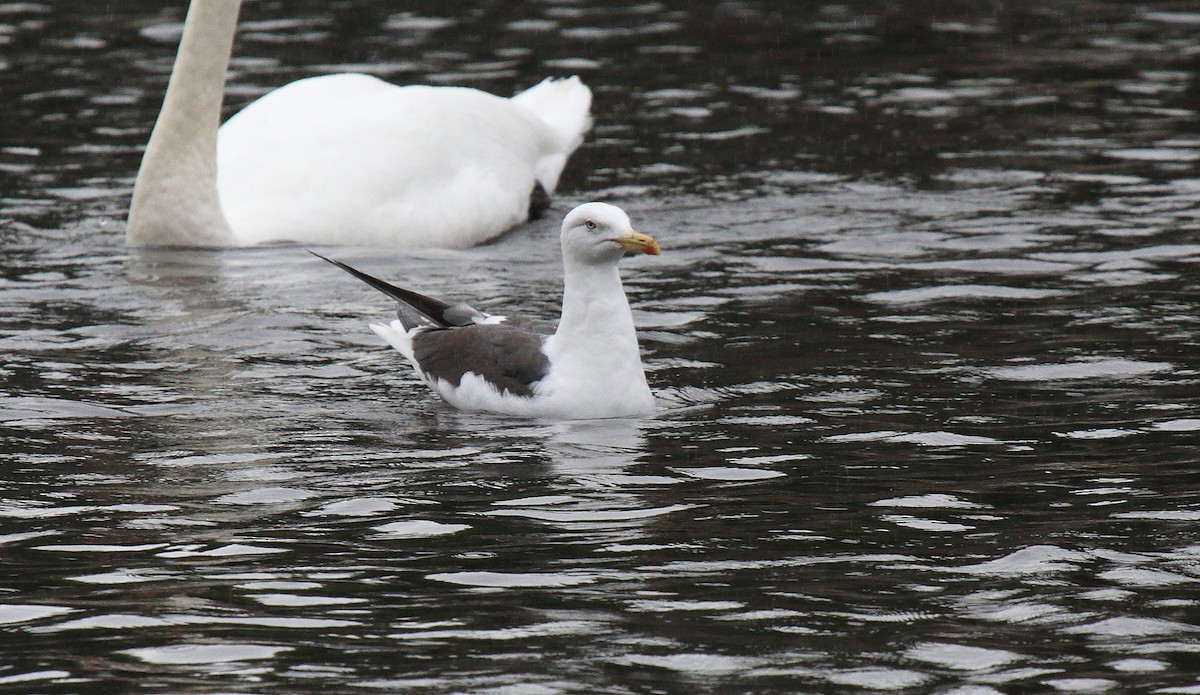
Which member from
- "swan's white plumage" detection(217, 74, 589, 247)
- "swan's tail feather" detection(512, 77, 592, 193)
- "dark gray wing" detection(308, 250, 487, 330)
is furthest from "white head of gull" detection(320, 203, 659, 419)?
"swan's tail feather" detection(512, 77, 592, 193)

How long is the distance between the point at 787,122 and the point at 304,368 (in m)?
6.63

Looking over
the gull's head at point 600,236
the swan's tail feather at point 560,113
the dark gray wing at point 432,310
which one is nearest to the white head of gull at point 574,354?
the gull's head at point 600,236

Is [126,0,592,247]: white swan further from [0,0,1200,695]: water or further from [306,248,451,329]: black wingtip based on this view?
[306,248,451,329]: black wingtip

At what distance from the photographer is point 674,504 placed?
744cm

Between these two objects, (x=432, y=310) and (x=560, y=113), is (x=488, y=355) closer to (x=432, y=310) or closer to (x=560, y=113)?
(x=432, y=310)

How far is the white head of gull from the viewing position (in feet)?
29.5

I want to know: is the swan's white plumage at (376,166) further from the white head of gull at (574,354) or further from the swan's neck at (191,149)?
the white head of gull at (574,354)

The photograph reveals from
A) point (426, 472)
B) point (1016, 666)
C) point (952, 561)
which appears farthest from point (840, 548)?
point (426, 472)

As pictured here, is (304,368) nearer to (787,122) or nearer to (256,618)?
(256,618)

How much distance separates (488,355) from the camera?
9.26 m

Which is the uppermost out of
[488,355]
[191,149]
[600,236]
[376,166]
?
[191,149]

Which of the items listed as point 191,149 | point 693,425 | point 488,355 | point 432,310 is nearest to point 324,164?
point 191,149

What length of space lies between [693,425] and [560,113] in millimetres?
6350

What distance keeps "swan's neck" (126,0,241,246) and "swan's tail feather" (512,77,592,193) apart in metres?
2.59
